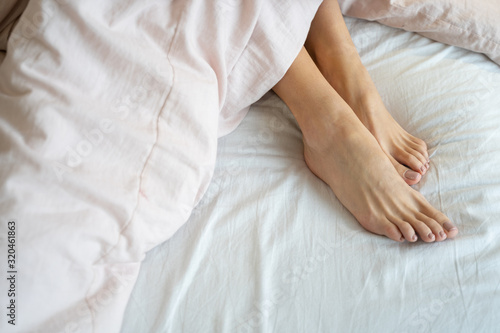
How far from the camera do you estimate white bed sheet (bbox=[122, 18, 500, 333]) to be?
0.63 meters

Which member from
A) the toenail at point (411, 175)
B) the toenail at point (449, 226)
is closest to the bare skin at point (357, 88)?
the toenail at point (411, 175)

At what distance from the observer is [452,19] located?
926mm

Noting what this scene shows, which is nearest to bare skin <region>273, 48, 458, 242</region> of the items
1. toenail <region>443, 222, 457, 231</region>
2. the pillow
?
toenail <region>443, 222, 457, 231</region>

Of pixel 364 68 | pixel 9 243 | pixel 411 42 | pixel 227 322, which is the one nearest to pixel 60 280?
pixel 9 243

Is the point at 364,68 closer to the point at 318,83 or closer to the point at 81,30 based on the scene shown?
the point at 318,83

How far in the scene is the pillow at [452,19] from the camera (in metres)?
0.92

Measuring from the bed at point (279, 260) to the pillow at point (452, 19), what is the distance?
185 mm

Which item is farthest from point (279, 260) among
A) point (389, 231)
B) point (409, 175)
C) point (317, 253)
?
point (409, 175)

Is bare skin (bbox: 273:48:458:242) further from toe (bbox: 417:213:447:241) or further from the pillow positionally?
the pillow

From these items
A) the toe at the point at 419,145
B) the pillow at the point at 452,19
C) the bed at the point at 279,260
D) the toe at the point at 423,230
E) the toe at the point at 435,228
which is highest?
the pillow at the point at 452,19

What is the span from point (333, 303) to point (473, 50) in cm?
61

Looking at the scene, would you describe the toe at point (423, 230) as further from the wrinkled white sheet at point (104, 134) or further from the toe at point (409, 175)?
the wrinkled white sheet at point (104, 134)

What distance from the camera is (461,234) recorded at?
28.0 inches

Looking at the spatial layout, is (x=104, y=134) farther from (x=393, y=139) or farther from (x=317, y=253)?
(x=393, y=139)
